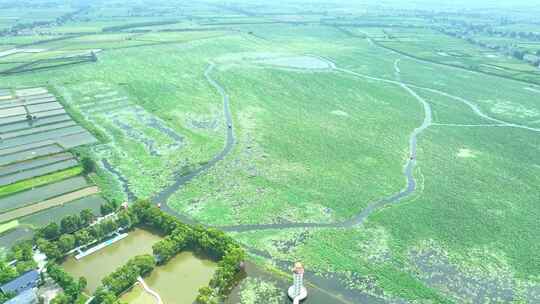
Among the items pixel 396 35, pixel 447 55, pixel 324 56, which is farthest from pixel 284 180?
pixel 396 35

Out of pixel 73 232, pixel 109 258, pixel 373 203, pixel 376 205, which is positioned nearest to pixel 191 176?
pixel 73 232

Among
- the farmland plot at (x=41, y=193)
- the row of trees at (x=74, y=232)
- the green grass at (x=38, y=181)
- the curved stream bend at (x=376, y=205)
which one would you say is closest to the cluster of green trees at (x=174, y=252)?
the row of trees at (x=74, y=232)

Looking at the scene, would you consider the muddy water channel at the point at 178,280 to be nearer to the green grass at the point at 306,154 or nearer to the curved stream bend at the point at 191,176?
the curved stream bend at the point at 191,176

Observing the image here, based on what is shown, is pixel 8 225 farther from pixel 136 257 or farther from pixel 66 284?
pixel 136 257

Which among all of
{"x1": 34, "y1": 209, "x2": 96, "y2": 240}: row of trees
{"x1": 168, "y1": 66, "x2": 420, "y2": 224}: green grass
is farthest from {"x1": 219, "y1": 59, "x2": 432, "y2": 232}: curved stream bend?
{"x1": 34, "y1": 209, "x2": 96, "y2": 240}: row of trees

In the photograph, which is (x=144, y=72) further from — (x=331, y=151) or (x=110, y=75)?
(x=331, y=151)
